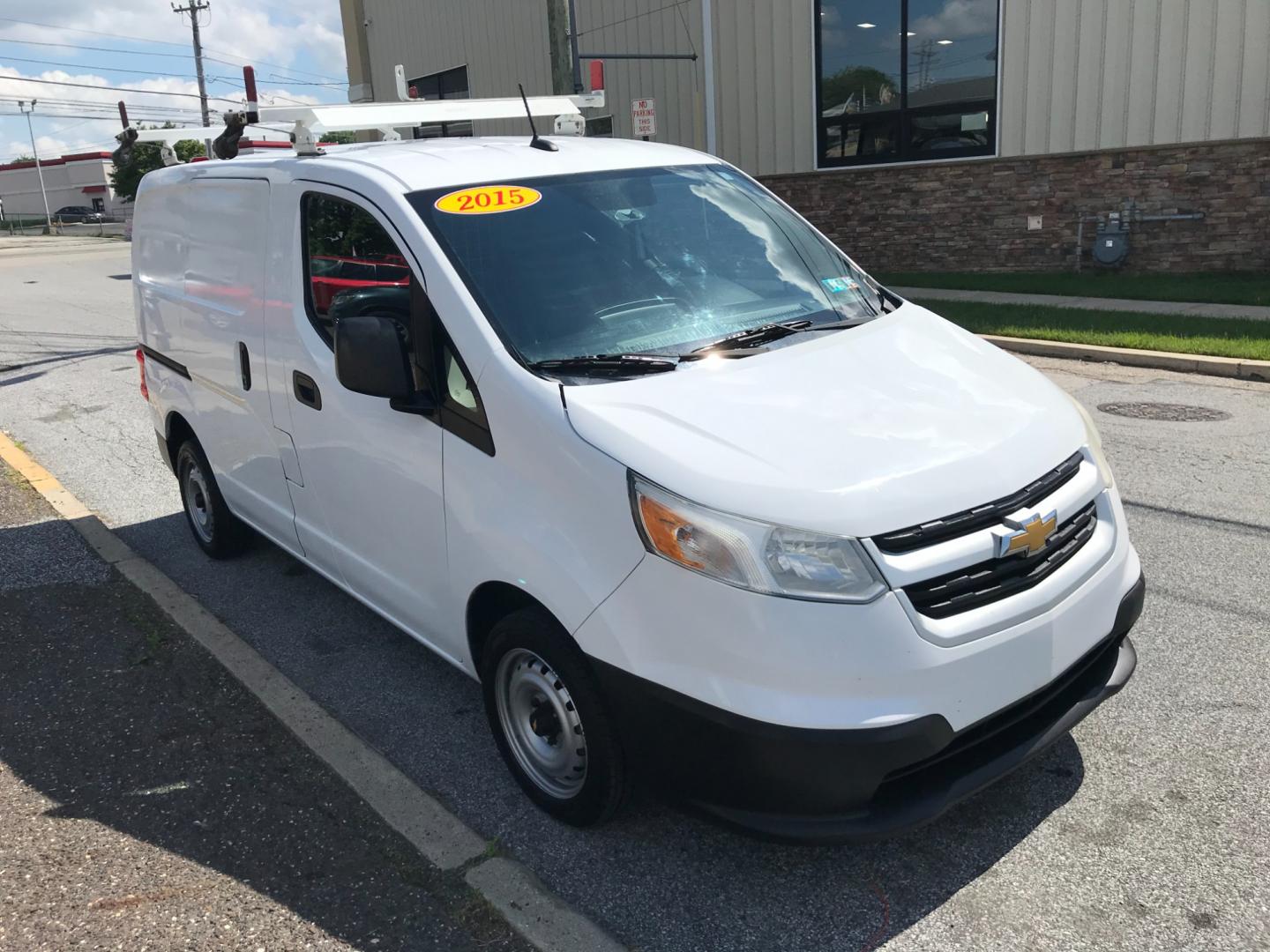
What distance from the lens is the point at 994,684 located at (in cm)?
269

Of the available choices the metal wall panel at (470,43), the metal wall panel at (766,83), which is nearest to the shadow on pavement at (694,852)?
the metal wall panel at (766,83)

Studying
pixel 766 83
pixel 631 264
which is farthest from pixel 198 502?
pixel 766 83

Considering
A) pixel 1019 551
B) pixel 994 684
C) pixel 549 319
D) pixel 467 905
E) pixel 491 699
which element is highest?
pixel 549 319

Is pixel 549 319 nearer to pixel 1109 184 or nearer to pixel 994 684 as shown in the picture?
pixel 994 684

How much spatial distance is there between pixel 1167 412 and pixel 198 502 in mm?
6647

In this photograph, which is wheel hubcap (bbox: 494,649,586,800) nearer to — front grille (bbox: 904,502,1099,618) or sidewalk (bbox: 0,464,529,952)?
sidewalk (bbox: 0,464,529,952)

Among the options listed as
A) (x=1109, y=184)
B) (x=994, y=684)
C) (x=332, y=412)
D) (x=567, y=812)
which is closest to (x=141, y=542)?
(x=332, y=412)

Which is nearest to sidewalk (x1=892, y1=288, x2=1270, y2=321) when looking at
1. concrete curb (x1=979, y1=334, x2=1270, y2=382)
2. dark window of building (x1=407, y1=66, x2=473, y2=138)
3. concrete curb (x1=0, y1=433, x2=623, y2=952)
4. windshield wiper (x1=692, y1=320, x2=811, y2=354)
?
concrete curb (x1=979, y1=334, x2=1270, y2=382)

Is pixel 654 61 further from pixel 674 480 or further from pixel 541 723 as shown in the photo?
pixel 674 480

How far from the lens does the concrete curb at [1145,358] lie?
29.5 ft

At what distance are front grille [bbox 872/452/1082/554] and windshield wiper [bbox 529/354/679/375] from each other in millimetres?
926

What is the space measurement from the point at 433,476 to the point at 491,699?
28.6 inches

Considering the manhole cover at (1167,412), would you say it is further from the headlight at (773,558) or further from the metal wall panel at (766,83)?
the metal wall panel at (766,83)

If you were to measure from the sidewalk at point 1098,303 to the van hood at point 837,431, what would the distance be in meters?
9.09
